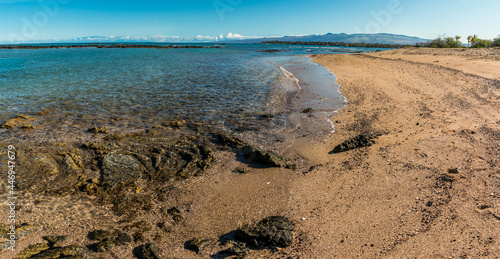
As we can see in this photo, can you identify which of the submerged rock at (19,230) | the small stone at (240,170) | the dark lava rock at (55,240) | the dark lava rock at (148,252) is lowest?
the dark lava rock at (148,252)

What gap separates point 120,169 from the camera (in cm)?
763

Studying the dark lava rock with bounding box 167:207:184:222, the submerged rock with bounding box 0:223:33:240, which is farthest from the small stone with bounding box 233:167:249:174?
the submerged rock with bounding box 0:223:33:240

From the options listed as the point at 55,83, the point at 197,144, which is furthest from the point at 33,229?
the point at 55,83

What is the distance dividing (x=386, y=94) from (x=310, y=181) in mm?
12133

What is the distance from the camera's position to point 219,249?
479cm

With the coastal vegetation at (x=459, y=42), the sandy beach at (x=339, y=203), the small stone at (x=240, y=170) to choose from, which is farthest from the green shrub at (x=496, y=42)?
the small stone at (x=240, y=170)

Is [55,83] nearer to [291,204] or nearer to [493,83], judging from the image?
[291,204]

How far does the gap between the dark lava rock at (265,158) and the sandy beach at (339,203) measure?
0.28 metres

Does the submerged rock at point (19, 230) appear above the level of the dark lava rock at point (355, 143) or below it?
below

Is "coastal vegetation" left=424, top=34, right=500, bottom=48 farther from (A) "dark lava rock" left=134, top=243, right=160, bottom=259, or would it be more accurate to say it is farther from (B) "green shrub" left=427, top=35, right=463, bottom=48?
(A) "dark lava rock" left=134, top=243, right=160, bottom=259

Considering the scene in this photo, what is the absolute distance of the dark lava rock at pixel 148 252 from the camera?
4566mm

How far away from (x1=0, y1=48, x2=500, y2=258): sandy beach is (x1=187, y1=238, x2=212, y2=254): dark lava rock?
0.33ft

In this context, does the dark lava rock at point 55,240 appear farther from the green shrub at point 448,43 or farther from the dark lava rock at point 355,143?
the green shrub at point 448,43

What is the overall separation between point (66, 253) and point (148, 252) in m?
1.46
